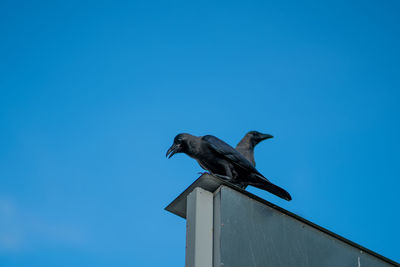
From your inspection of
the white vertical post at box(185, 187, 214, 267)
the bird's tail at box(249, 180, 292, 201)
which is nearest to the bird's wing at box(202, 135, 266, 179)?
the bird's tail at box(249, 180, 292, 201)

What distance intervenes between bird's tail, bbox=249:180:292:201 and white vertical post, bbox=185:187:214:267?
211cm

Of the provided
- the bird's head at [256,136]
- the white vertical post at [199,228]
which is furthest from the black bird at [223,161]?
the white vertical post at [199,228]

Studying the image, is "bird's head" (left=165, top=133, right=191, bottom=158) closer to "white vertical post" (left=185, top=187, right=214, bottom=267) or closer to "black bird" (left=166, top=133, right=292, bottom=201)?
"black bird" (left=166, top=133, right=292, bottom=201)

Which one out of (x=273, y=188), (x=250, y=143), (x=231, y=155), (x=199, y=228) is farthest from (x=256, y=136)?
(x=199, y=228)

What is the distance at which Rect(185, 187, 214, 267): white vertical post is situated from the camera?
3.70m

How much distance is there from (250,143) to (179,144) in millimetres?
1174

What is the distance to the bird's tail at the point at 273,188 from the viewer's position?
19.8 ft

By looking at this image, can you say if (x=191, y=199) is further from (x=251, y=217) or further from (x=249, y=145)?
(x=249, y=145)

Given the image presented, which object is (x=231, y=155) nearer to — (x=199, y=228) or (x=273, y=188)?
(x=273, y=188)

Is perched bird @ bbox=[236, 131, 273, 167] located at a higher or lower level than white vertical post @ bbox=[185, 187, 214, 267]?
higher

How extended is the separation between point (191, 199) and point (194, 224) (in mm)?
281

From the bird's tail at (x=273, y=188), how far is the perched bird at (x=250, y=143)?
754 millimetres

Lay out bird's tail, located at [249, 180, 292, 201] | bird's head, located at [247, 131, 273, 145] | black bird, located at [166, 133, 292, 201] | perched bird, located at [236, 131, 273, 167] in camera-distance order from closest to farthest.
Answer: bird's tail, located at [249, 180, 292, 201] → black bird, located at [166, 133, 292, 201] → perched bird, located at [236, 131, 273, 167] → bird's head, located at [247, 131, 273, 145]

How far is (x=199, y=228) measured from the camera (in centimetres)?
383
